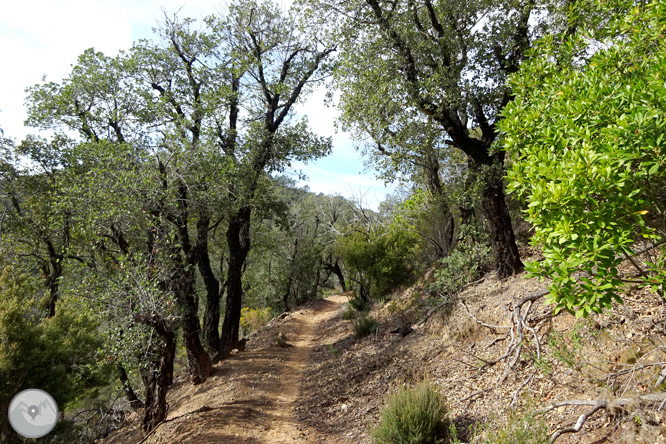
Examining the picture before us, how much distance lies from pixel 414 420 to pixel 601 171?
3731 mm

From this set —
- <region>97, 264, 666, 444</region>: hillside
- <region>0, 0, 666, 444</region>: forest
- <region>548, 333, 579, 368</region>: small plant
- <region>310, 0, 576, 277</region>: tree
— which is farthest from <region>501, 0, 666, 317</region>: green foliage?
Answer: <region>310, 0, 576, 277</region>: tree

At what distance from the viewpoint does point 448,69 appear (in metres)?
8.23

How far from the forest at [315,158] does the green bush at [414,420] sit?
4 cm

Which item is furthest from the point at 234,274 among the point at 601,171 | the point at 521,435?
the point at 601,171

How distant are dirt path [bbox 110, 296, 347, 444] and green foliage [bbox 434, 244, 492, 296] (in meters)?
4.79

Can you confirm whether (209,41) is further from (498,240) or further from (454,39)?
(498,240)

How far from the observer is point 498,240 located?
8.63 m

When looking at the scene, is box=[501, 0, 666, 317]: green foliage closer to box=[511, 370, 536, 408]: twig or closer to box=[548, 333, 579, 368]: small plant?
box=[511, 370, 536, 408]: twig

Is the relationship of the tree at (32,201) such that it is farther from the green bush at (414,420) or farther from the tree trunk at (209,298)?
the green bush at (414,420)

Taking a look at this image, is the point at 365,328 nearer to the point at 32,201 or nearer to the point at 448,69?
the point at 448,69

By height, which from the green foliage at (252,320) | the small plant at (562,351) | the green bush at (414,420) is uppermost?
the small plant at (562,351)

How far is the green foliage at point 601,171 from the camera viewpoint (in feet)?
7.70

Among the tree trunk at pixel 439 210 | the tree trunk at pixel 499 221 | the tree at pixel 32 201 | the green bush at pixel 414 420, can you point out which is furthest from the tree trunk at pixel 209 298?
the tree trunk at pixel 499 221

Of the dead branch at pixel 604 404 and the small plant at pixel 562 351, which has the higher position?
the small plant at pixel 562 351
